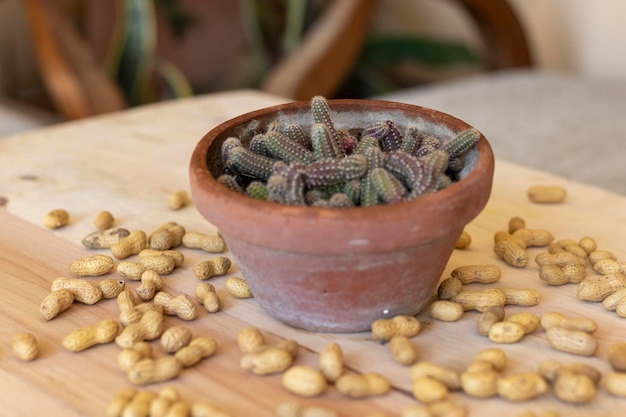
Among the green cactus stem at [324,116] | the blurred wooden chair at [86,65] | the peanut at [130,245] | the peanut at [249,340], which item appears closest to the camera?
the peanut at [249,340]

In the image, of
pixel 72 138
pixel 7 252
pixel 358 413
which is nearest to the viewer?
pixel 358 413

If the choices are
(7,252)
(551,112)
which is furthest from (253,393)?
(551,112)

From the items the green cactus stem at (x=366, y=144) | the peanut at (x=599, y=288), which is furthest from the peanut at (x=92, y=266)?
the peanut at (x=599, y=288)

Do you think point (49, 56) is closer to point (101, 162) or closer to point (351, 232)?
point (101, 162)

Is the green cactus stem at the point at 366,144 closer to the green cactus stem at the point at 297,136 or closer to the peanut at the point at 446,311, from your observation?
the green cactus stem at the point at 297,136

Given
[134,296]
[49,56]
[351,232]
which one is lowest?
[49,56]

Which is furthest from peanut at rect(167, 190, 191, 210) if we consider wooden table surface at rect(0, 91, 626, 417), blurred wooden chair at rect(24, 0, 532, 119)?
blurred wooden chair at rect(24, 0, 532, 119)
